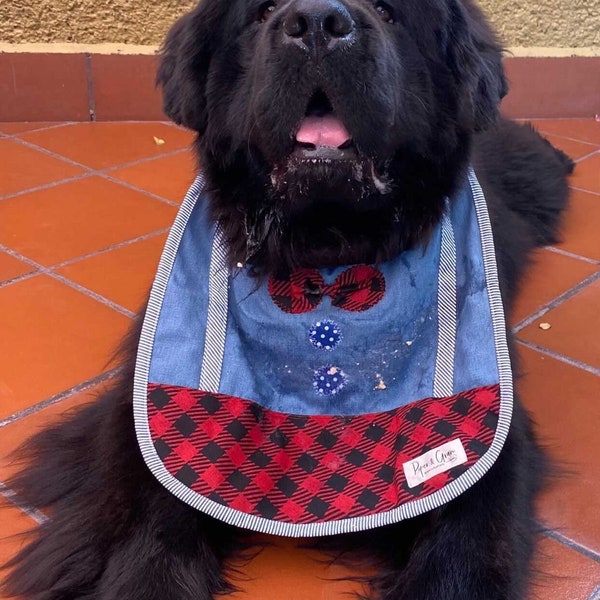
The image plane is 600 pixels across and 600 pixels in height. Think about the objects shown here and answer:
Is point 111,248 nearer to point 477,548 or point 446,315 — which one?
point 446,315

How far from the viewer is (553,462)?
167 centimetres

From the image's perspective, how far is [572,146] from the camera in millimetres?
3535

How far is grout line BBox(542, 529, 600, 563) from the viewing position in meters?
1.47

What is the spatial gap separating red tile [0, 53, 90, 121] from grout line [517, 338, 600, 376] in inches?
90.4

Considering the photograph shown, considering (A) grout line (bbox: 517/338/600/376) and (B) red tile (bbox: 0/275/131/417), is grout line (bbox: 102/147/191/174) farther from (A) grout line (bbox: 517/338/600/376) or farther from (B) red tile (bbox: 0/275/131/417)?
(A) grout line (bbox: 517/338/600/376)

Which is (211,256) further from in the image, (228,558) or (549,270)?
(549,270)

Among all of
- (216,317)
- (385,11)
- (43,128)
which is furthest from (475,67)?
(43,128)

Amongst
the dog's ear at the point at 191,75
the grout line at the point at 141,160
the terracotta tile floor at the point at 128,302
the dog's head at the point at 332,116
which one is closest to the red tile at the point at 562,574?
the terracotta tile floor at the point at 128,302

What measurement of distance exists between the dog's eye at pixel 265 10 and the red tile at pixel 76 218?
122 cm

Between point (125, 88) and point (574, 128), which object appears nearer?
point (125, 88)

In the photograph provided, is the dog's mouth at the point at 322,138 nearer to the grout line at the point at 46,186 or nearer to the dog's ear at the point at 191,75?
the dog's ear at the point at 191,75

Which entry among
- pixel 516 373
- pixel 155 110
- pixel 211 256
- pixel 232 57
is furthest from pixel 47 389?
pixel 155 110

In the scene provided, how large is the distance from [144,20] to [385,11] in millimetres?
2330

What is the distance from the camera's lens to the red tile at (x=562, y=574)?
1.38 metres
